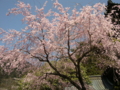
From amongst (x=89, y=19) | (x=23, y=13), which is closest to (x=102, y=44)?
(x=89, y=19)

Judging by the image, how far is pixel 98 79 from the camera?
8836 mm

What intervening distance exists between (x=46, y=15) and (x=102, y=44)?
2.76 meters

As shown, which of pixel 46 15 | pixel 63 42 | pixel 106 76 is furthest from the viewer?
pixel 106 76

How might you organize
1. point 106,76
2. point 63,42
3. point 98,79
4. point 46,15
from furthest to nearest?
point 98,79
point 106,76
point 46,15
point 63,42

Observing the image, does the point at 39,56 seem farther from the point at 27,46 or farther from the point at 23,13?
the point at 23,13

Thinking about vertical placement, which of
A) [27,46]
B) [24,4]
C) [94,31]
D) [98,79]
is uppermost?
[24,4]

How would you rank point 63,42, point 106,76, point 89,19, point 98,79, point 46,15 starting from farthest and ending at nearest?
point 98,79 → point 106,76 → point 46,15 → point 63,42 → point 89,19

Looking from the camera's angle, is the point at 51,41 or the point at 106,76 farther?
→ the point at 106,76

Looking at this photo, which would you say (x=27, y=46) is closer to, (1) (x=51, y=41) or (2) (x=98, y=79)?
(1) (x=51, y=41)

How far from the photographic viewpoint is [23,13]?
5.25 meters

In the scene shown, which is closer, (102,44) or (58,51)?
(102,44)

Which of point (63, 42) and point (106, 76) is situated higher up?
point (63, 42)

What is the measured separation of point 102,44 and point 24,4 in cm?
373

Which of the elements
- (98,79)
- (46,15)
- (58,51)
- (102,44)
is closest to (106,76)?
(98,79)
